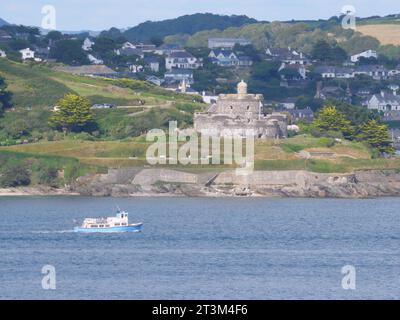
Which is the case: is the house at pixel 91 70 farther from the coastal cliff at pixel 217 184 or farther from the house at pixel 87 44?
the coastal cliff at pixel 217 184

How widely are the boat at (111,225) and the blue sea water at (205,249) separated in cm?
78

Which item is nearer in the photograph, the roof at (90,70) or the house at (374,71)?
the roof at (90,70)

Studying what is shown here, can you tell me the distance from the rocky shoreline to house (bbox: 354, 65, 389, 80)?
76.6 meters

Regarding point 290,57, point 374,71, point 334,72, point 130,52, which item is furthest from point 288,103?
point 290,57

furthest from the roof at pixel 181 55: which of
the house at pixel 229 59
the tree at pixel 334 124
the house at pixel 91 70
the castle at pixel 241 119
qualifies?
the castle at pixel 241 119

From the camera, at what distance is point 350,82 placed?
175750 millimetres

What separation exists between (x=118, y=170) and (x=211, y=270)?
1738 inches

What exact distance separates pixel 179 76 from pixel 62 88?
3995 cm

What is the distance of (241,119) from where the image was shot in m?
121

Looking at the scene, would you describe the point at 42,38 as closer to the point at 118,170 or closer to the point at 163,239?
the point at 118,170

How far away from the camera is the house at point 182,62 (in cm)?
18238

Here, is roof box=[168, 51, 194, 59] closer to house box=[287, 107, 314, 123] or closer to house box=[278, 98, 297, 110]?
house box=[278, 98, 297, 110]

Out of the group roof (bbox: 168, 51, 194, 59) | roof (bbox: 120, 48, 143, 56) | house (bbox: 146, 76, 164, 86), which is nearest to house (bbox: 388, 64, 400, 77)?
roof (bbox: 168, 51, 194, 59)

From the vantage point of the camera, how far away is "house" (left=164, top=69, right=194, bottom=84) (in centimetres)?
16875
